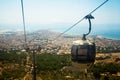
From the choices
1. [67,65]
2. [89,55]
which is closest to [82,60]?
[89,55]

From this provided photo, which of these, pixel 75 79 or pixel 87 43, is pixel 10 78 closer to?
pixel 75 79

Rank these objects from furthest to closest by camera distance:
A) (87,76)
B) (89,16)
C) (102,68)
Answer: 1. (102,68)
2. (87,76)
3. (89,16)

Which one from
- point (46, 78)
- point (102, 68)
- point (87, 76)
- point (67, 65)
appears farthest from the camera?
point (67, 65)

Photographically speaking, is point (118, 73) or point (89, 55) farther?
point (118, 73)

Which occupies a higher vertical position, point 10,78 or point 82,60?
point 82,60

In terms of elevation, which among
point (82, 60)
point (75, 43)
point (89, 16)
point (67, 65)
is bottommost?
point (67, 65)

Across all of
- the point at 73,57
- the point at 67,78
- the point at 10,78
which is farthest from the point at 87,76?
the point at 73,57
